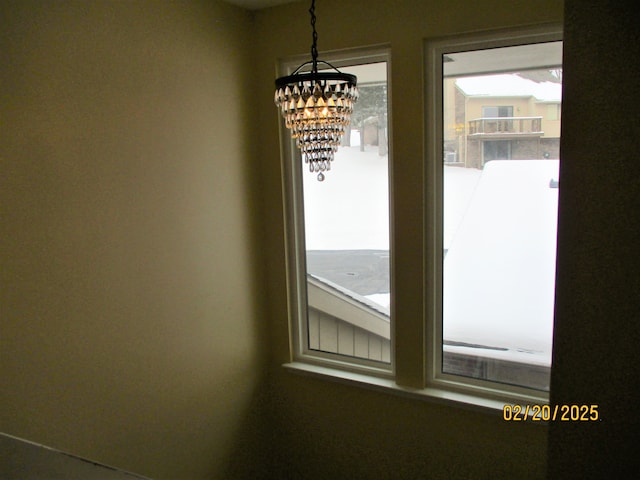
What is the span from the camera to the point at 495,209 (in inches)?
94.6

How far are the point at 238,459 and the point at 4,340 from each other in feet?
5.11

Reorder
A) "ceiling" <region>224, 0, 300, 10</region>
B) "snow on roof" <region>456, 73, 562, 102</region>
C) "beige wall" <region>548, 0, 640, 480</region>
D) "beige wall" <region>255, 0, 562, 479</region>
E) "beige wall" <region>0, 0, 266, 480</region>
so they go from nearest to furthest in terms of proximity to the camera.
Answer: "beige wall" <region>548, 0, 640, 480</region>, "beige wall" <region>0, 0, 266, 480</region>, "snow on roof" <region>456, 73, 562, 102</region>, "beige wall" <region>255, 0, 562, 479</region>, "ceiling" <region>224, 0, 300, 10</region>

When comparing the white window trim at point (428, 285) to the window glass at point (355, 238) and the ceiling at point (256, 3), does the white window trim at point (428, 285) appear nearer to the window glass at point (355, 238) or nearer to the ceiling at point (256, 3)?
the window glass at point (355, 238)

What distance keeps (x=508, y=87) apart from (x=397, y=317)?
1244mm

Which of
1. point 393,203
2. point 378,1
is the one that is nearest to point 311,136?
point 393,203

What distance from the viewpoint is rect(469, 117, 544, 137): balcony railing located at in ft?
7.43

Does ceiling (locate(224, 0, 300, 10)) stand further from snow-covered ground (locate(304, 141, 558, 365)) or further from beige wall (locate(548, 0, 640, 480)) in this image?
beige wall (locate(548, 0, 640, 480))

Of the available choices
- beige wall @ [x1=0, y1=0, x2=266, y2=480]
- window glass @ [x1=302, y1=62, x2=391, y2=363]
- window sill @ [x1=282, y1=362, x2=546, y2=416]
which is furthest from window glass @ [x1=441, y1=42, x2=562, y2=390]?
beige wall @ [x1=0, y1=0, x2=266, y2=480]

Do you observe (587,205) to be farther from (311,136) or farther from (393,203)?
(393,203)

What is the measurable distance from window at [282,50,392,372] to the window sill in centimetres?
7

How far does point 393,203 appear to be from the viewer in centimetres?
254

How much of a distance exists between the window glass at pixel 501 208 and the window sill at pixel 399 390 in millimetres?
133

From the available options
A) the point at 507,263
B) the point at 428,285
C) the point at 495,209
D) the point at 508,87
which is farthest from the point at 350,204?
the point at 508,87

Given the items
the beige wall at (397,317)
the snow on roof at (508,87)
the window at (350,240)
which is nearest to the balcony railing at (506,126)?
the snow on roof at (508,87)
